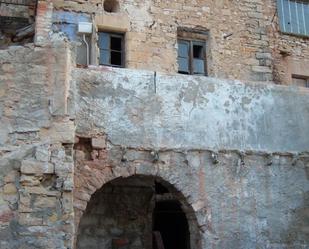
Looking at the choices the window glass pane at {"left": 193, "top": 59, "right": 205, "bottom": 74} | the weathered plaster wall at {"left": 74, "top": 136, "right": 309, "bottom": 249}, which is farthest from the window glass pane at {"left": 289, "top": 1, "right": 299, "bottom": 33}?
the weathered plaster wall at {"left": 74, "top": 136, "right": 309, "bottom": 249}

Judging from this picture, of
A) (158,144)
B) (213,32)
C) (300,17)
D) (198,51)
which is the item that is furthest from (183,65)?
(158,144)

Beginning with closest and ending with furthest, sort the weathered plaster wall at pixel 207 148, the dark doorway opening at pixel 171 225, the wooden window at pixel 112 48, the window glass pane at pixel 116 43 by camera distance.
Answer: the weathered plaster wall at pixel 207 148
the dark doorway opening at pixel 171 225
the wooden window at pixel 112 48
the window glass pane at pixel 116 43

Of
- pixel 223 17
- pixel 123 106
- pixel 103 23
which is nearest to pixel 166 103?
pixel 123 106

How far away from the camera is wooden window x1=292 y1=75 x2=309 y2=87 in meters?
13.6

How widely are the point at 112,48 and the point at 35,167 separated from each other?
6285mm

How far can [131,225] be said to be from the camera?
8.42 m

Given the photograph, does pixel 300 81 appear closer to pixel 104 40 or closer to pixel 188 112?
pixel 104 40

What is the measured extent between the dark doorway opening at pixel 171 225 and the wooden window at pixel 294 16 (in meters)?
6.21

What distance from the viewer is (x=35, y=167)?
Result: 5.56m

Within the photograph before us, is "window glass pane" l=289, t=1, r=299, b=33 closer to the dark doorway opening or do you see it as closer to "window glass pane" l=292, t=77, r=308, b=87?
"window glass pane" l=292, t=77, r=308, b=87

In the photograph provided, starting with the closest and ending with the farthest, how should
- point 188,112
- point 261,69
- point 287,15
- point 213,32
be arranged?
point 188,112 → point 213,32 → point 261,69 → point 287,15

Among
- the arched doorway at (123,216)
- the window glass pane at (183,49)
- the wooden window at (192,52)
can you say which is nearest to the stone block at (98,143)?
the arched doorway at (123,216)

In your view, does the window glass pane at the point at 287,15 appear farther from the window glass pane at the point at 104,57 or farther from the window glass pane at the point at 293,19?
the window glass pane at the point at 104,57

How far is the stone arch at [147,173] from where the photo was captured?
6.89 metres
